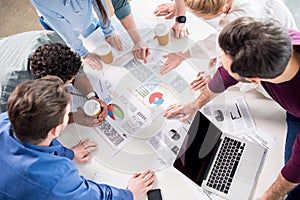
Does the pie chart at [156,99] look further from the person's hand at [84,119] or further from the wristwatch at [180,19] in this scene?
the wristwatch at [180,19]

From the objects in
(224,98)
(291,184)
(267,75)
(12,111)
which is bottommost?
(291,184)

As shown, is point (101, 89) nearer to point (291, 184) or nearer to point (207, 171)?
point (207, 171)

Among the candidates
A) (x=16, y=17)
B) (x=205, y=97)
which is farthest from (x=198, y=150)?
(x=16, y=17)

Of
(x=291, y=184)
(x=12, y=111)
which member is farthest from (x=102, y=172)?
(x=291, y=184)

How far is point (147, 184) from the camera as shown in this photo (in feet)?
4.01

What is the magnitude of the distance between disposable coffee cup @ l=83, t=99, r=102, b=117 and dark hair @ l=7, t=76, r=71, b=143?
12.3 inches

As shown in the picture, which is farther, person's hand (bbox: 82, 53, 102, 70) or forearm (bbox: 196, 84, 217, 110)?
person's hand (bbox: 82, 53, 102, 70)

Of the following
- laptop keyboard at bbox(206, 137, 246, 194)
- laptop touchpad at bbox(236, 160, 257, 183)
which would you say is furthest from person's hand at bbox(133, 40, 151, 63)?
laptop touchpad at bbox(236, 160, 257, 183)

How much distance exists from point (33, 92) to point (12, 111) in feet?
0.26

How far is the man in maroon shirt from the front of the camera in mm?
928

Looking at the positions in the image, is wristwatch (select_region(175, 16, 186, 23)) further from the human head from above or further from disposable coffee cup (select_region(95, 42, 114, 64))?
disposable coffee cup (select_region(95, 42, 114, 64))

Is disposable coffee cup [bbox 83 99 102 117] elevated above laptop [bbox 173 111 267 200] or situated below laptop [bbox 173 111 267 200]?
above

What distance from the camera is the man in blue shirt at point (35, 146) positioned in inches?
37.5

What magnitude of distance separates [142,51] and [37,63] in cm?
46
